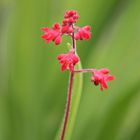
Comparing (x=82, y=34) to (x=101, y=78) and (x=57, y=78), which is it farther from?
(x=57, y=78)

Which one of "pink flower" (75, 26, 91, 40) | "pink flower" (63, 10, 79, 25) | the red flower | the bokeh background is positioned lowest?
the bokeh background

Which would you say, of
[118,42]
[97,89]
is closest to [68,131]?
[97,89]

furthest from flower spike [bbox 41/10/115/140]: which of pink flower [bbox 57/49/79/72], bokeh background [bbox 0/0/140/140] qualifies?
bokeh background [bbox 0/0/140/140]

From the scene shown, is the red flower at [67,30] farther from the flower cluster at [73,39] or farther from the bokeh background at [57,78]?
the bokeh background at [57,78]

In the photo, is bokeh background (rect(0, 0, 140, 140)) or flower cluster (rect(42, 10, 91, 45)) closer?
flower cluster (rect(42, 10, 91, 45))

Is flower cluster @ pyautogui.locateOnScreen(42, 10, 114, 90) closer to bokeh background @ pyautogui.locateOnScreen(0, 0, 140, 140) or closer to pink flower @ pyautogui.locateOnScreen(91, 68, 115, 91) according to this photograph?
pink flower @ pyautogui.locateOnScreen(91, 68, 115, 91)

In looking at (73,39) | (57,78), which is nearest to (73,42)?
(73,39)

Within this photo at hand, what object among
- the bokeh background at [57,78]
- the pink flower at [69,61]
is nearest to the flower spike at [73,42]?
the pink flower at [69,61]

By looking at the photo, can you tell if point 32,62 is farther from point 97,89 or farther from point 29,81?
point 97,89
